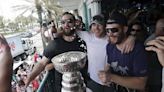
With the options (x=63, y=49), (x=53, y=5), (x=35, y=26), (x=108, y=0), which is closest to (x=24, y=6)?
(x=53, y=5)

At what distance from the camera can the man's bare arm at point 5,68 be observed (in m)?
1.14

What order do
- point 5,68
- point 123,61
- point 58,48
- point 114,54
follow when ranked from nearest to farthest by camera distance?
point 5,68 → point 123,61 → point 114,54 → point 58,48

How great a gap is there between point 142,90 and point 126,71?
0.68ft

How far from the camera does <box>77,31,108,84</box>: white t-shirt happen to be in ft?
9.21

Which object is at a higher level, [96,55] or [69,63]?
[69,63]

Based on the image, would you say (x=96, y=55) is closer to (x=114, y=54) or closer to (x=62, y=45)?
(x=62, y=45)

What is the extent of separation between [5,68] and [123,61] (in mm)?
1185

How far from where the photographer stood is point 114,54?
2.24 metres

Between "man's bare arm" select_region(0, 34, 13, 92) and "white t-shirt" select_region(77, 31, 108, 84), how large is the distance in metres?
1.67

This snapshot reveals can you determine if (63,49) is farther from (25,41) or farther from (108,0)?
(25,41)

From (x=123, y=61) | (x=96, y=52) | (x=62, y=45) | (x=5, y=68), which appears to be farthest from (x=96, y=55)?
(x=5, y=68)

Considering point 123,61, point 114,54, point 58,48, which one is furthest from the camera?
point 58,48

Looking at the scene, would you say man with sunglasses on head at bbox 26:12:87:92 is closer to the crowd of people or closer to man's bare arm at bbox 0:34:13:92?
the crowd of people

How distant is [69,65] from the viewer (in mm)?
1009
